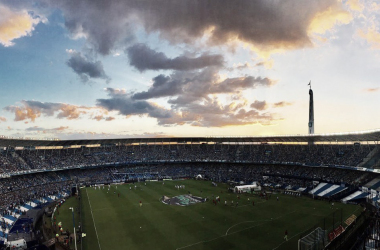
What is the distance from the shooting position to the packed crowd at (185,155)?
63.1 m

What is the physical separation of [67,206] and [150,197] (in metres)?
16.1

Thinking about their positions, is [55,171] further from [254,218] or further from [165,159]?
[254,218]

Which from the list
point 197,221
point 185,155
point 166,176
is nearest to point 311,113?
point 185,155

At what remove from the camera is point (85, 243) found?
97.2ft

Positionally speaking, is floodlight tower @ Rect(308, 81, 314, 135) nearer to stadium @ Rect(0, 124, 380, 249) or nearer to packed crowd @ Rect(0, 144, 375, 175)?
stadium @ Rect(0, 124, 380, 249)

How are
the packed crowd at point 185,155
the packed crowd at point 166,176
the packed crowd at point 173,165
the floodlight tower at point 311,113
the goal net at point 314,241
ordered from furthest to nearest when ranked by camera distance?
the floodlight tower at point 311,113 → the packed crowd at point 185,155 → the packed crowd at point 173,165 → the packed crowd at point 166,176 → the goal net at point 314,241

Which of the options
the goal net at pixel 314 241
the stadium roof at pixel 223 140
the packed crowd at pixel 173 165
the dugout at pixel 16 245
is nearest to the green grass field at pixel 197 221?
the goal net at pixel 314 241

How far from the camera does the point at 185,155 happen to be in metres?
94.9

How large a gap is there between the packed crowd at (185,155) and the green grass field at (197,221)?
21.1m

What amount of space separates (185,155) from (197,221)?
5856 centimetres

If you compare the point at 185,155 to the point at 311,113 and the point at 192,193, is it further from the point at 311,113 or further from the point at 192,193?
the point at 311,113

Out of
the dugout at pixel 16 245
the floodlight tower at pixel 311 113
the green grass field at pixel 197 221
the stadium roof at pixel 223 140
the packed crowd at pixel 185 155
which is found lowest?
the dugout at pixel 16 245

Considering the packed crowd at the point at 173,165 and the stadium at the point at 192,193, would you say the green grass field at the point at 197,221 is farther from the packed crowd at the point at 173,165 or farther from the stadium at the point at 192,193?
the packed crowd at the point at 173,165

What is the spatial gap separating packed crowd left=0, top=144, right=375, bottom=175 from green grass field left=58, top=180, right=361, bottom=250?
21.1 meters
